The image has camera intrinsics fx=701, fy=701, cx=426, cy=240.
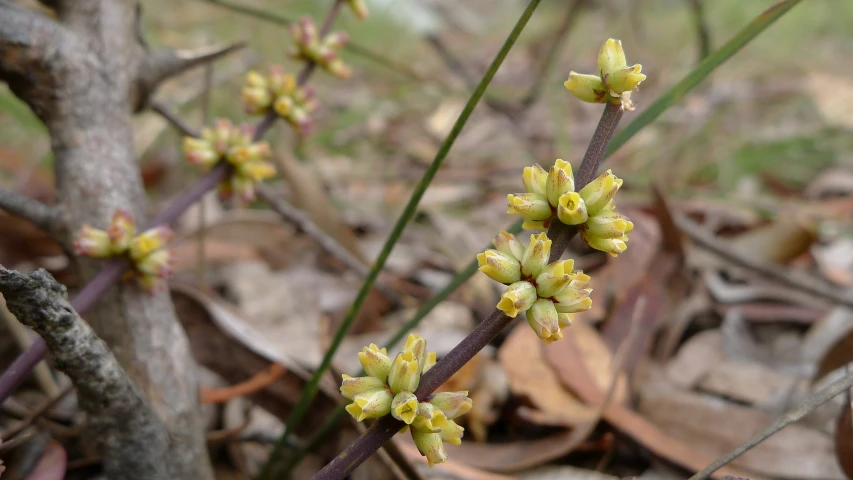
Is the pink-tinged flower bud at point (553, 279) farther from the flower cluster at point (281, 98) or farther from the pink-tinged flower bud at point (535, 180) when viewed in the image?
the flower cluster at point (281, 98)

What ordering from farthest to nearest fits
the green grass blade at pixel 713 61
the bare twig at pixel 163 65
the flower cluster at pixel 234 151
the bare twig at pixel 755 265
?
the bare twig at pixel 755 265 < the bare twig at pixel 163 65 < the flower cluster at pixel 234 151 < the green grass blade at pixel 713 61

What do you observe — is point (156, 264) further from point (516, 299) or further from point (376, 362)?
point (516, 299)

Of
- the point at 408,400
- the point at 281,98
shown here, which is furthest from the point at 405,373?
the point at 281,98

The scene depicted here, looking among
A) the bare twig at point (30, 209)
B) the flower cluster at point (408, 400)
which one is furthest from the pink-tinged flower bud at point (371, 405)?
the bare twig at point (30, 209)

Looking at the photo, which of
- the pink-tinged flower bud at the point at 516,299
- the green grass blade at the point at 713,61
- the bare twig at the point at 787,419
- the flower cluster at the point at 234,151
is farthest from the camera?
the flower cluster at the point at 234,151

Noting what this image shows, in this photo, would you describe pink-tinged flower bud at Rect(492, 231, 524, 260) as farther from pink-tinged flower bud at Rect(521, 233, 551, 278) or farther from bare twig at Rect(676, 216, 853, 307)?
bare twig at Rect(676, 216, 853, 307)

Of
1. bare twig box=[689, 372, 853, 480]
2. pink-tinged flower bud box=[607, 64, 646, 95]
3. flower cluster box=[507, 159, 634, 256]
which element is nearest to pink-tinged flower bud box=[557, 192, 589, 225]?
flower cluster box=[507, 159, 634, 256]
